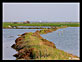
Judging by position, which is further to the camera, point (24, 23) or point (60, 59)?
point (24, 23)

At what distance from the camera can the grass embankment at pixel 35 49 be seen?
5.39 meters

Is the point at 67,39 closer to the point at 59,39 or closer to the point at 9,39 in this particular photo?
the point at 59,39

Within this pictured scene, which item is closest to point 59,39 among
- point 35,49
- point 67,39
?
point 67,39

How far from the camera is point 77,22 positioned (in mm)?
5691

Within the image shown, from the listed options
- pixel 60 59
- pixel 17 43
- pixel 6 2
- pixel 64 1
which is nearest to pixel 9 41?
pixel 17 43

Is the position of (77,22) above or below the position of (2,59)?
above

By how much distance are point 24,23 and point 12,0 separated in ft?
3.14

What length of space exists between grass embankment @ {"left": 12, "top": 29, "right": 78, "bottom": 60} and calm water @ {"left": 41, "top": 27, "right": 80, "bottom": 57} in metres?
0.15

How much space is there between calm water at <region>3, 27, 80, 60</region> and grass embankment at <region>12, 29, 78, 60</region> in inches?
5.9

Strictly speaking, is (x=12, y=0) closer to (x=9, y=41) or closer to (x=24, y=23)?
(x=24, y=23)

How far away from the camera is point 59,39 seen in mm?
5652

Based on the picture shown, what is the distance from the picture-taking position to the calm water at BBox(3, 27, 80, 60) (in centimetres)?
550

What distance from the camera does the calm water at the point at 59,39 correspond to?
550 cm

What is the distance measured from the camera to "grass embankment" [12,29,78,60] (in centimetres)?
539
